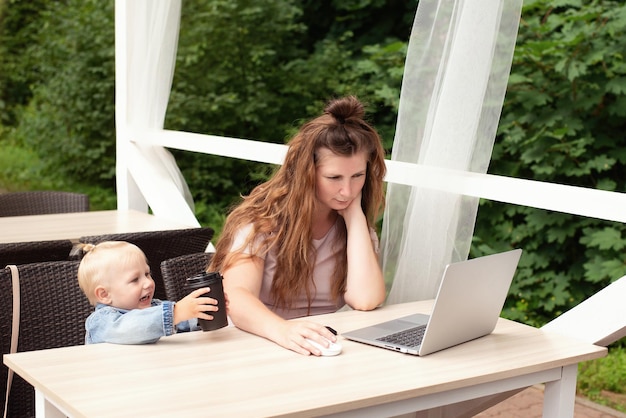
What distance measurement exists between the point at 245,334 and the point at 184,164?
7.63 meters

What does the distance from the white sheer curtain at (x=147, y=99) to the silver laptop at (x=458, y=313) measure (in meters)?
2.59

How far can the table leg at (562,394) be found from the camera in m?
2.45

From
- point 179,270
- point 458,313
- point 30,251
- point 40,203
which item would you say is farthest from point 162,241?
point 40,203

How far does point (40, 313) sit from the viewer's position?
9.50 ft

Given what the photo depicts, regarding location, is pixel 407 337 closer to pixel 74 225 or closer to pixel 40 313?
pixel 40 313

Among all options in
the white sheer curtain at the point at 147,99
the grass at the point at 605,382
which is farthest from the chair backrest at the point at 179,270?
the grass at the point at 605,382

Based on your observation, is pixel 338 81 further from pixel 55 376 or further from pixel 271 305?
pixel 55 376

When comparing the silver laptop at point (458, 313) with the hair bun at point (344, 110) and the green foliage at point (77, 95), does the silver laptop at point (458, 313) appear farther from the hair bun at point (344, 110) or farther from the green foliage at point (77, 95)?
the green foliage at point (77, 95)

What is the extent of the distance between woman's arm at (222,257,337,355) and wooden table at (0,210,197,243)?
1382 millimetres

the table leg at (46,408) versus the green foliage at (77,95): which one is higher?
the green foliage at (77,95)

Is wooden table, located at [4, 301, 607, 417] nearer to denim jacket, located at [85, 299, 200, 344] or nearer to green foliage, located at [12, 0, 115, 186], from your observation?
denim jacket, located at [85, 299, 200, 344]

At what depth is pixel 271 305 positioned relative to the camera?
116 inches

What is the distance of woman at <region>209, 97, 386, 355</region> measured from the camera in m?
2.84

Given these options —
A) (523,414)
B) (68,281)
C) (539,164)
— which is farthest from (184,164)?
(68,281)
